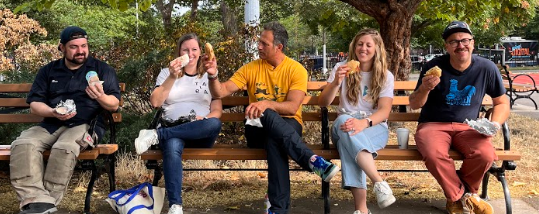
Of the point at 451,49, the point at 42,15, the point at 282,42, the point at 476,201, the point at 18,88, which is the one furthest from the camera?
the point at 42,15

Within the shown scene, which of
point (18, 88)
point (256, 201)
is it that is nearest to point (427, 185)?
point (256, 201)

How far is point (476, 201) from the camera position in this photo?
4.05 meters

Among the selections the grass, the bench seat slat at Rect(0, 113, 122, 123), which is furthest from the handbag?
the bench seat slat at Rect(0, 113, 122, 123)

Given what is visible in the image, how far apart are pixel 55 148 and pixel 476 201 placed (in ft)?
9.92

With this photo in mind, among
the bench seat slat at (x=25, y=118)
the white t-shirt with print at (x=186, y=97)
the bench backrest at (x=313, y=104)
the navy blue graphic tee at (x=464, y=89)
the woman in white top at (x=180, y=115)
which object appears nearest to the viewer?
the woman in white top at (x=180, y=115)

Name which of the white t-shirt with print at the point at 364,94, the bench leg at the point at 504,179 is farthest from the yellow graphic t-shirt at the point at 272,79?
the bench leg at the point at 504,179

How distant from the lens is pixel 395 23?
7836 millimetres

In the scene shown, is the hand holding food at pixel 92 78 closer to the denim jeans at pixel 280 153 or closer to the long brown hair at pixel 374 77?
the denim jeans at pixel 280 153

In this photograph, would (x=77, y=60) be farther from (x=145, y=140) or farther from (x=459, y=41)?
(x=459, y=41)

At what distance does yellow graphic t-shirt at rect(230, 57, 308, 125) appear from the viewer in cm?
457

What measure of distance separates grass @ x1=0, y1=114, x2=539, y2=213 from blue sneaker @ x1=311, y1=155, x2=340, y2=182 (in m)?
0.99

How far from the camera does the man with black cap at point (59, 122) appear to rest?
4.07 meters

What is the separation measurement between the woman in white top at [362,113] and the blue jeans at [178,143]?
93cm

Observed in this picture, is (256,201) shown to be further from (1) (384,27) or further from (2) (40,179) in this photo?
(1) (384,27)
